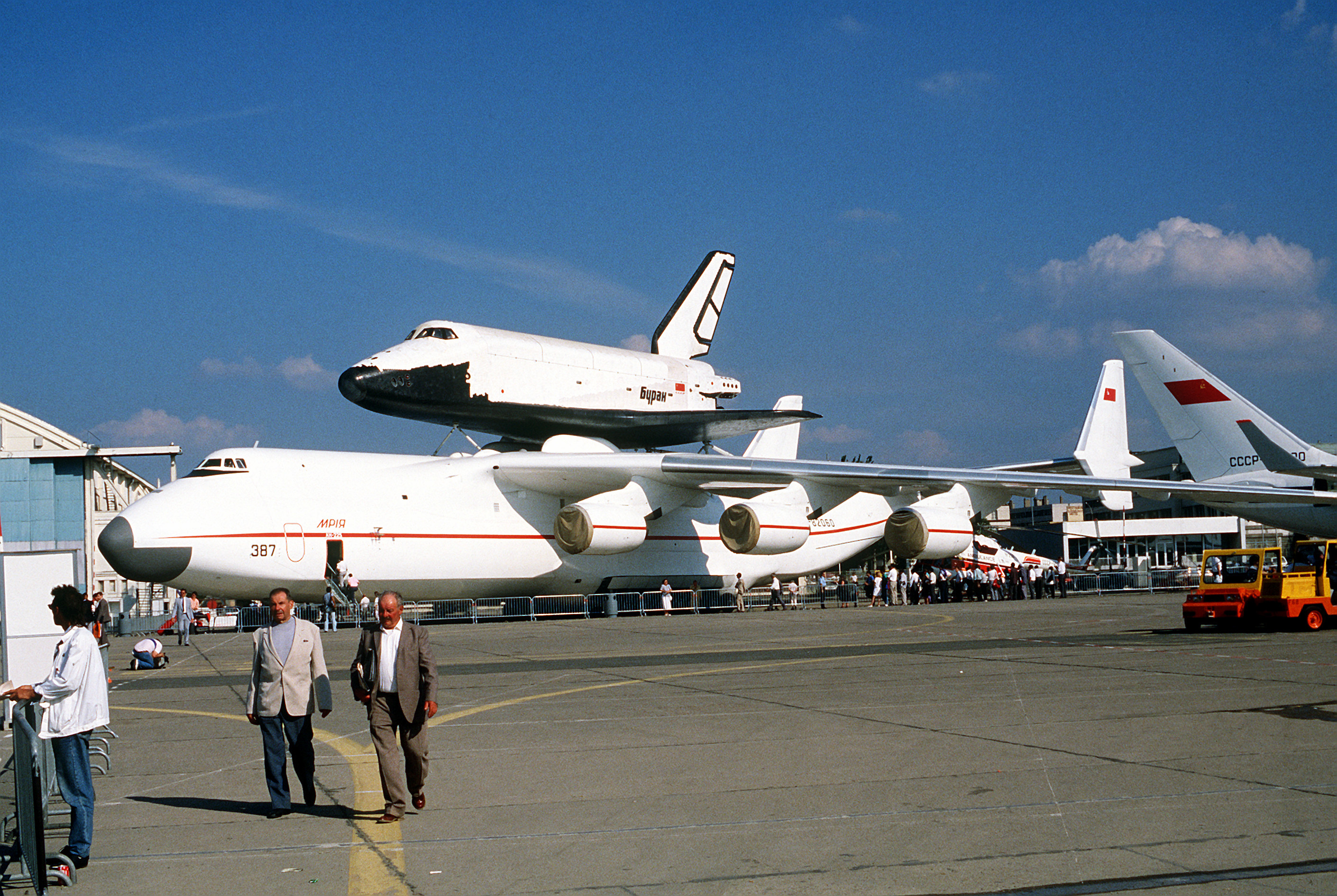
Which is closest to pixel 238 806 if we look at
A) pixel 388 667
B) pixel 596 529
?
pixel 388 667

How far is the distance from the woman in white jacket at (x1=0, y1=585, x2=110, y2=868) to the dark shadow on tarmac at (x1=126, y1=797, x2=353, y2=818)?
1.04 meters

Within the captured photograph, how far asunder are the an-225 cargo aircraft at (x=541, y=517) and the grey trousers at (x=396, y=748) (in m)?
16.9

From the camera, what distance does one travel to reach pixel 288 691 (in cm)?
727

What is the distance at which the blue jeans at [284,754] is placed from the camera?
700 centimetres

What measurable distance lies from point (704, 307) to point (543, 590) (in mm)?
11963

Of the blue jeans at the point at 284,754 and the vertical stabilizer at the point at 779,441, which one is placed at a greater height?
the vertical stabilizer at the point at 779,441

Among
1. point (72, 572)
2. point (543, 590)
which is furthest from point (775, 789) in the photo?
point (543, 590)

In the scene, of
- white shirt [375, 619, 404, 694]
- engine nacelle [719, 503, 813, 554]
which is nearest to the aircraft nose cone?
engine nacelle [719, 503, 813, 554]

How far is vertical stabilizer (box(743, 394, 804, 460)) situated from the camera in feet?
127

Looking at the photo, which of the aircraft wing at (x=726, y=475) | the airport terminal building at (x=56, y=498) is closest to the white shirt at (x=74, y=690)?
the aircraft wing at (x=726, y=475)

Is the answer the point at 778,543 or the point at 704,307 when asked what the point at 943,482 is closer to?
the point at 778,543

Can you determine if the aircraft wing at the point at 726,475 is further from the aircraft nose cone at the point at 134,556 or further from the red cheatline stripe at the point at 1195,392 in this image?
the aircraft nose cone at the point at 134,556

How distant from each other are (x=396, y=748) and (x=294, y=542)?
57.7 feet

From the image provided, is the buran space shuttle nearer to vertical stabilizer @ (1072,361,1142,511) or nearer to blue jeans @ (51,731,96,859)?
vertical stabilizer @ (1072,361,1142,511)
